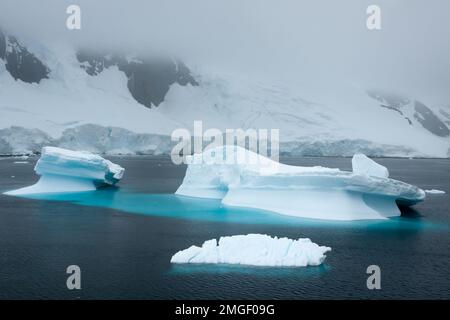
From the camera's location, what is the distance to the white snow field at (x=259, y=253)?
47.9ft

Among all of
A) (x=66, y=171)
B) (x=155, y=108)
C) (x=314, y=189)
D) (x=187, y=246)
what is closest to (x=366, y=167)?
(x=314, y=189)

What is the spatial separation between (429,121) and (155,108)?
98.0 metres

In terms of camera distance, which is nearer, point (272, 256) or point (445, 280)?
point (445, 280)

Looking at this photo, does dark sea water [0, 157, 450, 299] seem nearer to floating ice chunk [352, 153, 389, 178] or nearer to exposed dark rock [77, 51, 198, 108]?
floating ice chunk [352, 153, 389, 178]

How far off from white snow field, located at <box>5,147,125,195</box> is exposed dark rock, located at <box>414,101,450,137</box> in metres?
145

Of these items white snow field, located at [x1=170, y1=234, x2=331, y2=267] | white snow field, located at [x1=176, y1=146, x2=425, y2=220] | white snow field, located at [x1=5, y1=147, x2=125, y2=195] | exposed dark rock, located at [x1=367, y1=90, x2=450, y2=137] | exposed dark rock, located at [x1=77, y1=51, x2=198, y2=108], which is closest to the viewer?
white snow field, located at [x1=170, y1=234, x2=331, y2=267]

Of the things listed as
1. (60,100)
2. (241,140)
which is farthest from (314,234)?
(60,100)

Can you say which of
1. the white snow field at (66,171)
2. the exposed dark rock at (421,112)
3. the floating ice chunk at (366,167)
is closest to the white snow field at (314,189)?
the floating ice chunk at (366,167)

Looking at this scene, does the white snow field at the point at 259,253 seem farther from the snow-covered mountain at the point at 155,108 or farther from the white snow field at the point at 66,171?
the snow-covered mountain at the point at 155,108

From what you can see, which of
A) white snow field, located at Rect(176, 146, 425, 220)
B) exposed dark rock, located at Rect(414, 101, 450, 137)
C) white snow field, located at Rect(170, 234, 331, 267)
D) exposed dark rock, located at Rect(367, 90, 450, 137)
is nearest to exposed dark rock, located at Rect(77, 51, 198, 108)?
exposed dark rock, located at Rect(367, 90, 450, 137)

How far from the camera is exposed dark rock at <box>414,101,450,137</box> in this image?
16081 centimetres
